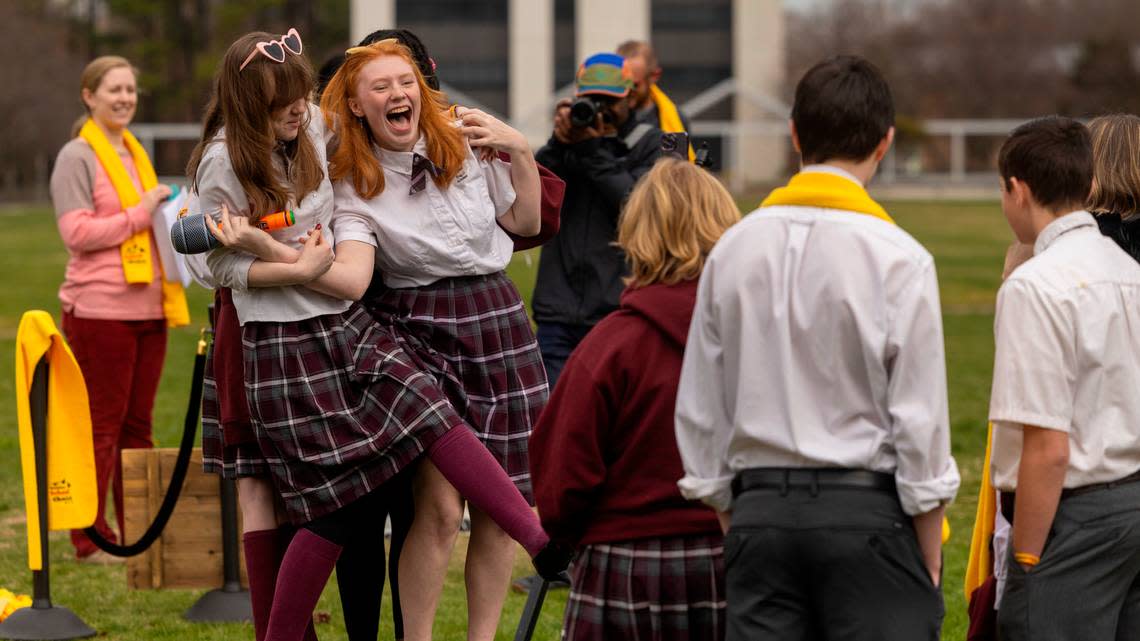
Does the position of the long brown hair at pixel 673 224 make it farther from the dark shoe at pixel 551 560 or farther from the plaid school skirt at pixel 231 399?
the plaid school skirt at pixel 231 399

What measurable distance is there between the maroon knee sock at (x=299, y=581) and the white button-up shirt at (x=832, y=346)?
1.64 m

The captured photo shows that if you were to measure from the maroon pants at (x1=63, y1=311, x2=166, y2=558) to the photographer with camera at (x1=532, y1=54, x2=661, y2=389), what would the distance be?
5.58 ft

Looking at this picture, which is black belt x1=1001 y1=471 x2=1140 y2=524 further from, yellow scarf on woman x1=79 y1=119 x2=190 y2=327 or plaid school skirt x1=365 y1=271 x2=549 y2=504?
yellow scarf on woman x1=79 y1=119 x2=190 y2=327

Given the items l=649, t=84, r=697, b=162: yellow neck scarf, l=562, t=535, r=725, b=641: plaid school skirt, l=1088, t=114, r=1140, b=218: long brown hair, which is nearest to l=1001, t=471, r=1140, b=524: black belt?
l=562, t=535, r=725, b=641: plaid school skirt

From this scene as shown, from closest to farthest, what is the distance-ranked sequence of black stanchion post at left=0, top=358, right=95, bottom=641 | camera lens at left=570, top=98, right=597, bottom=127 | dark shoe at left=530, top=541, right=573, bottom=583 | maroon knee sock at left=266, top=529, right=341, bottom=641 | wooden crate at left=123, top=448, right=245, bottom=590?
1. dark shoe at left=530, top=541, right=573, bottom=583
2. maroon knee sock at left=266, top=529, right=341, bottom=641
3. black stanchion post at left=0, top=358, right=95, bottom=641
4. wooden crate at left=123, top=448, right=245, bottom=590
5. camera lens at left=570, top=98, right=597, bottom=127

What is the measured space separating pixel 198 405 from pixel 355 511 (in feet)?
5.42

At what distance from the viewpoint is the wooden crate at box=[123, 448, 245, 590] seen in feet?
19.4

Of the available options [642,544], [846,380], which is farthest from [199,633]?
[846,380]

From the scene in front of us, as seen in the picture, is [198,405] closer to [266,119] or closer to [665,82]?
[266,119]

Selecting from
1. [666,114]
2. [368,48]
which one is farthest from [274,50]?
[666,114]

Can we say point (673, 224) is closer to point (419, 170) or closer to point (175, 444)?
point (419, 170)

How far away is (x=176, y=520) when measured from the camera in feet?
19.3

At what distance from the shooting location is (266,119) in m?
4.23

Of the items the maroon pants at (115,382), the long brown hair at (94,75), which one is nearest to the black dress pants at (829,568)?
the maroon pants at (115,382)
